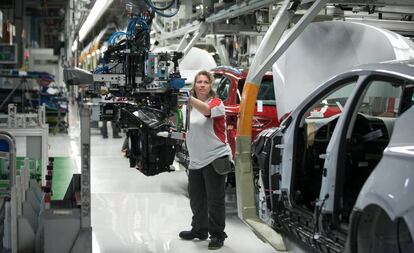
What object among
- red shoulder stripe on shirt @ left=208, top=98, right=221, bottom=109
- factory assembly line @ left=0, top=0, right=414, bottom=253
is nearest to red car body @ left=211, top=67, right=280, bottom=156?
factory assembly line @ left=0, top=0, right=414, bottom=253

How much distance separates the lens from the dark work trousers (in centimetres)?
511

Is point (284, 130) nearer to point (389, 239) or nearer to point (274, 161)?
point (274, 161)

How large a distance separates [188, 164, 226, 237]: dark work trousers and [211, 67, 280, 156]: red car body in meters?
1.36

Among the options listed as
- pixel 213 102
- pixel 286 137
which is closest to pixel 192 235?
pixel 213 102

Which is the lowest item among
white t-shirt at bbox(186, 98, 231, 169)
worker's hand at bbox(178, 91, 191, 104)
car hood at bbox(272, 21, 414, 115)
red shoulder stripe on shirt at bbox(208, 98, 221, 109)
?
white t-shirt at bbox(186, 98, 231, 169)

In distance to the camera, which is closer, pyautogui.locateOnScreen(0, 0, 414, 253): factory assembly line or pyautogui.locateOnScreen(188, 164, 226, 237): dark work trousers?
pyautogui.locateOnScreen(0, 0, 414, 253): factory assembly line

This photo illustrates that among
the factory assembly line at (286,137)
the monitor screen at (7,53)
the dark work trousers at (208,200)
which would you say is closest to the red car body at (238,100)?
the factory assembly line at (286,137)

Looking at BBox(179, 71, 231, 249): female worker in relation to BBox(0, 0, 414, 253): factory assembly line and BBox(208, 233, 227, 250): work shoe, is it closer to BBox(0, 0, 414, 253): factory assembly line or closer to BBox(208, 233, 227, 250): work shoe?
BBox(208, 233, 227, 250): work shoe

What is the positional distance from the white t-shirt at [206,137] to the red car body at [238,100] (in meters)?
1.42

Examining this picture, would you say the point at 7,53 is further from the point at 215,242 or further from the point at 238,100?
the point at 215,242

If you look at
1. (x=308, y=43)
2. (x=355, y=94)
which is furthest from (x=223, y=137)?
(x=355, y=94)

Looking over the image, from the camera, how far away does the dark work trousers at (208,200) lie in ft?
16.8

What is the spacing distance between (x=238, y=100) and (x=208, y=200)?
2216 millimetres

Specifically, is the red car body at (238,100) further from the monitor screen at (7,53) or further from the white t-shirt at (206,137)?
the monitor screen at (7,53)
